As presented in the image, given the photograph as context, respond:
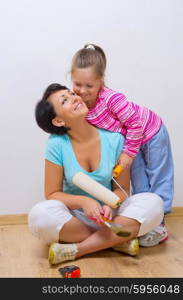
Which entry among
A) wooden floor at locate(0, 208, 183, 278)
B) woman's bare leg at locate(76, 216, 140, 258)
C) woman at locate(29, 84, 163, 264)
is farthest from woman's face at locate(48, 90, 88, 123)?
wooden floor at locate(0, 208, 183, 278)

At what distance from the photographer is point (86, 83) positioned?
1.54 meters

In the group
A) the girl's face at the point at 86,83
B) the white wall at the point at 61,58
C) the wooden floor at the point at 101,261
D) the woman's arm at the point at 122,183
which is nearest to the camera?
the wooden floor at the point at 101,261

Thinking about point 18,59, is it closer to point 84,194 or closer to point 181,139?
point 84,194

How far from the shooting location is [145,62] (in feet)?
6.54

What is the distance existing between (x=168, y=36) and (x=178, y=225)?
2.53 feet

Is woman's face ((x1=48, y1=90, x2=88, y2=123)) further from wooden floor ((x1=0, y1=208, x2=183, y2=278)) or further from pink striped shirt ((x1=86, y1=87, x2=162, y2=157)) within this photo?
wooden floor ((x1=0, y1=208, x2=183, y2=278))

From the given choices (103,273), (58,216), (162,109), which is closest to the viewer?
(103,273)

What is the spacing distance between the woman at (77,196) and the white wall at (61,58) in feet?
1.18

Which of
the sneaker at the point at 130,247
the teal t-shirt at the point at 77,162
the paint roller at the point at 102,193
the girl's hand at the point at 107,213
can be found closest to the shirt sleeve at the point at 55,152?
the teal t-shirt at the point at 77,162

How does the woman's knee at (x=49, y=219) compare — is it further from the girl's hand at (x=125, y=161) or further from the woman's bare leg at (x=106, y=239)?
the girl's hand at (x=125, y=161)

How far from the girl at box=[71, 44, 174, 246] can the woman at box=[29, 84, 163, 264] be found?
4cm

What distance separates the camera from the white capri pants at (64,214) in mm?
1534

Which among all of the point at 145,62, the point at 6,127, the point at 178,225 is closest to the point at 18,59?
the point at 6,127

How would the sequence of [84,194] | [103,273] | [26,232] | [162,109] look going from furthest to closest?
[162,109], [26,232], [84,194], [103,273]
